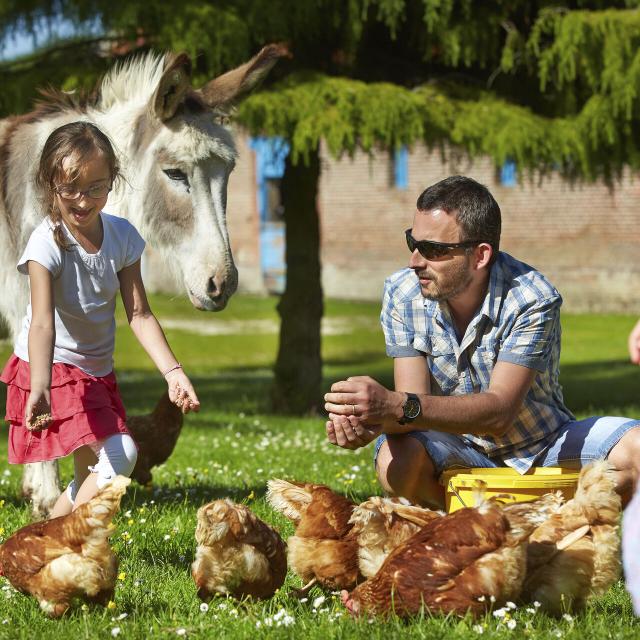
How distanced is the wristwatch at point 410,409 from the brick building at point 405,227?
17.8 m

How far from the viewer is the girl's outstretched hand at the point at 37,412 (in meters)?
4.23

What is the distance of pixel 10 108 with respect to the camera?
1008 cm

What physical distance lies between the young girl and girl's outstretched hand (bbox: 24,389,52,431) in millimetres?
144

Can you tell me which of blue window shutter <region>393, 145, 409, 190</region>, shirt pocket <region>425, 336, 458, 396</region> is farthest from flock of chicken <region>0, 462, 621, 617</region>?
blue window shutter <region>393, 145, 409, 190</region>

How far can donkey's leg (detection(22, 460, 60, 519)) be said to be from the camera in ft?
19.2

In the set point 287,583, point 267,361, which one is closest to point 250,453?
point 287,583

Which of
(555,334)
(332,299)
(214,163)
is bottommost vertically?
(332,299)

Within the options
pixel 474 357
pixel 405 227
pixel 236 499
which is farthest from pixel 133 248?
pixel 405 227

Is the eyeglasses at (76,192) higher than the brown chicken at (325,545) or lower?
higher

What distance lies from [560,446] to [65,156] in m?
2.47

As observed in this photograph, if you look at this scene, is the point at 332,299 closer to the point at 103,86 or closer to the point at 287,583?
the point at 103,86

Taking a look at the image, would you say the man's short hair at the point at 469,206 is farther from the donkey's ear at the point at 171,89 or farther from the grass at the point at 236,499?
the donkey's ear at the point at 171,89

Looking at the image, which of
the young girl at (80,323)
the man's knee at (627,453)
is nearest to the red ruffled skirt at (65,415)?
the young girl at (80,323)

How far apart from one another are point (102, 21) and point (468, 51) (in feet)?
11.0
